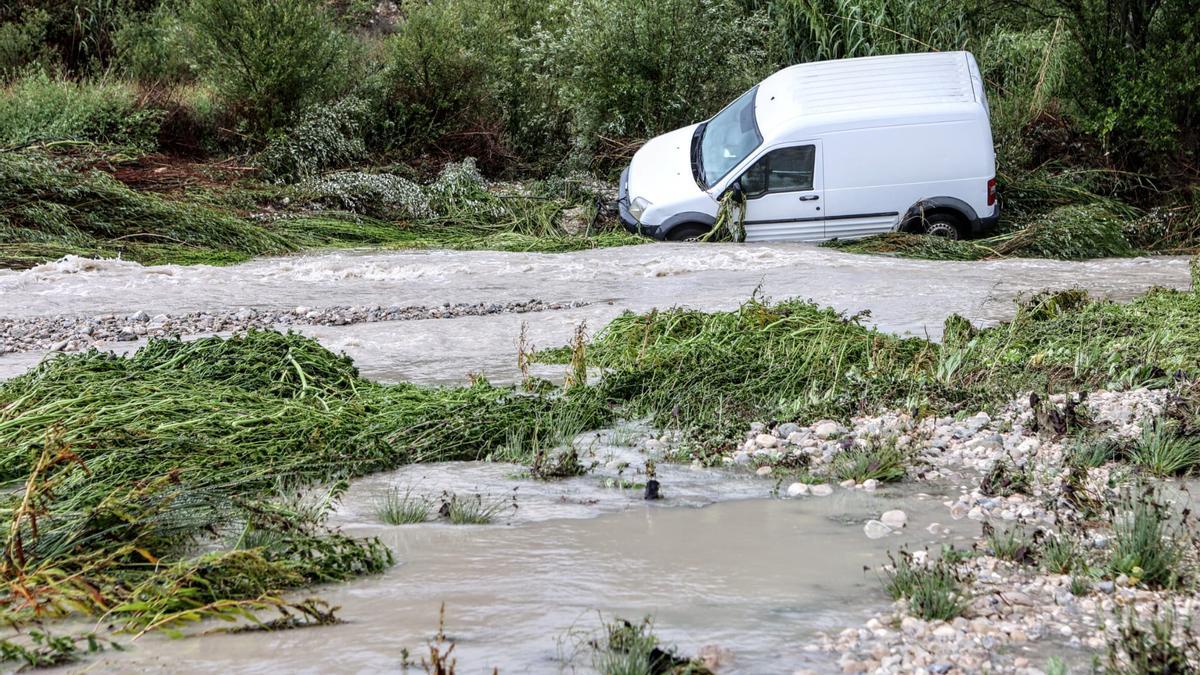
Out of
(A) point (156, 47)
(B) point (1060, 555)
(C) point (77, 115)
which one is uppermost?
(A) point (156, 47)

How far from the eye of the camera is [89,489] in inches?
193

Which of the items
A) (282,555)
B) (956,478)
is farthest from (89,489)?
(956,478)

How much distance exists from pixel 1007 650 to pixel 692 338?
4784 mm

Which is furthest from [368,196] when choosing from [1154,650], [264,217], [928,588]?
[1154,650]

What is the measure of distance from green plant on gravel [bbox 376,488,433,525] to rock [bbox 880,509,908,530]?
2001mm

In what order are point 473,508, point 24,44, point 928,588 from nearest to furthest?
point 928,588
point 473,508
point 24,44

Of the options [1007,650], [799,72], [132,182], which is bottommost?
[1007,650]

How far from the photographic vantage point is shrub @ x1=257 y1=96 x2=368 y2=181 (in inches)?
685

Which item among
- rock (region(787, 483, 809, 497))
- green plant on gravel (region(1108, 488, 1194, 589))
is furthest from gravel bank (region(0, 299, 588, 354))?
green plant on gravel (region(1108, 488, 1194, 589))

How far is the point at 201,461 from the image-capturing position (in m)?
5.58

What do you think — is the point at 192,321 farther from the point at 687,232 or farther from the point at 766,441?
the point at 687,232

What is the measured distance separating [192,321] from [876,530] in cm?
714

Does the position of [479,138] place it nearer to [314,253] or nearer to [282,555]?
[314,253]

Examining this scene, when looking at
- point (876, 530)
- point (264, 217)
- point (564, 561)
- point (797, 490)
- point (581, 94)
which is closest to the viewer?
point (564, 561)
